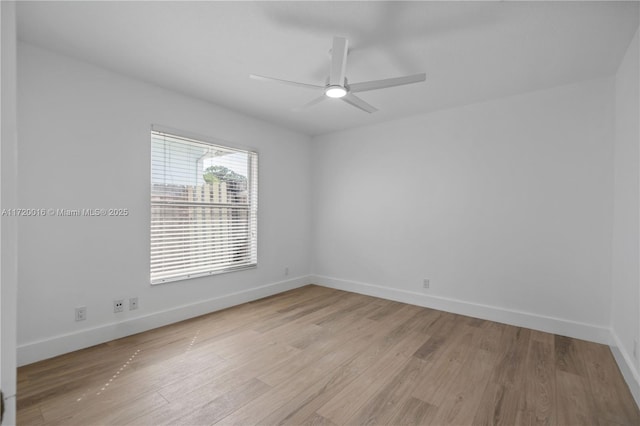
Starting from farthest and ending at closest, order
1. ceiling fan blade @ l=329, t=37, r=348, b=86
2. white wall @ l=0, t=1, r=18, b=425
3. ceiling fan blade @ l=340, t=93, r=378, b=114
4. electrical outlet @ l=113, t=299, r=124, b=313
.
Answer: electrical outlet @ l=113, t=299, r=124, b=313
ceiling fan blade @ l=340, t=93, r=378, b=114
ceiling fan blade @ l=329, t=37, r=348, b=86
white wall @ l=0, t=1, r=18, b=425

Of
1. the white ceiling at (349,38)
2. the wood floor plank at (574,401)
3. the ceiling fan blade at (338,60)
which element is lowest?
the wood floor plank at (574,401)

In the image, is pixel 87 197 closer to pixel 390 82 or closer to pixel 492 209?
pixel 390 82

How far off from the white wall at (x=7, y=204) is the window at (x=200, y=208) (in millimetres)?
2818

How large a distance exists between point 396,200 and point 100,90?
3.63 meters

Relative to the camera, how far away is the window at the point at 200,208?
3.17 metres

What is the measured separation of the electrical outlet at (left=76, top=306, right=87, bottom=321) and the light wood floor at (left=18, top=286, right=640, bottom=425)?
288mm

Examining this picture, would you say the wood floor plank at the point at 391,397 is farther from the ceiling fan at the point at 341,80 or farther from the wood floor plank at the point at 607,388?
the ceiling fan at the point at 341,80

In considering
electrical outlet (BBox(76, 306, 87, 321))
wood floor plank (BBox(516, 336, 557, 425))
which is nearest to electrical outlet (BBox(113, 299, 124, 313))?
electrical outlet (BBox(76, 306, 87, 321))

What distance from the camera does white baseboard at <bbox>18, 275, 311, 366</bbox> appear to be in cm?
239

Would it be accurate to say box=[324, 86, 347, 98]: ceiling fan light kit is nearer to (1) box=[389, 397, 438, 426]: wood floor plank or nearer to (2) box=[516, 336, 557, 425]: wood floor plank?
(1) box=[389, 397, 438, 426]: wood floor plank

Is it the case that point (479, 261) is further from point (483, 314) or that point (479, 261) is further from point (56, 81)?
point (56, 81)

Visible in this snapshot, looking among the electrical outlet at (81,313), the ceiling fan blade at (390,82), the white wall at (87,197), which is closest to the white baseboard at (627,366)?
the ceiling fan blade at (390,82)

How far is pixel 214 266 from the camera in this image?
368cm

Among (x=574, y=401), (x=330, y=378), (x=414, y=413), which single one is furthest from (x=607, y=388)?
(x=330, y=378)
